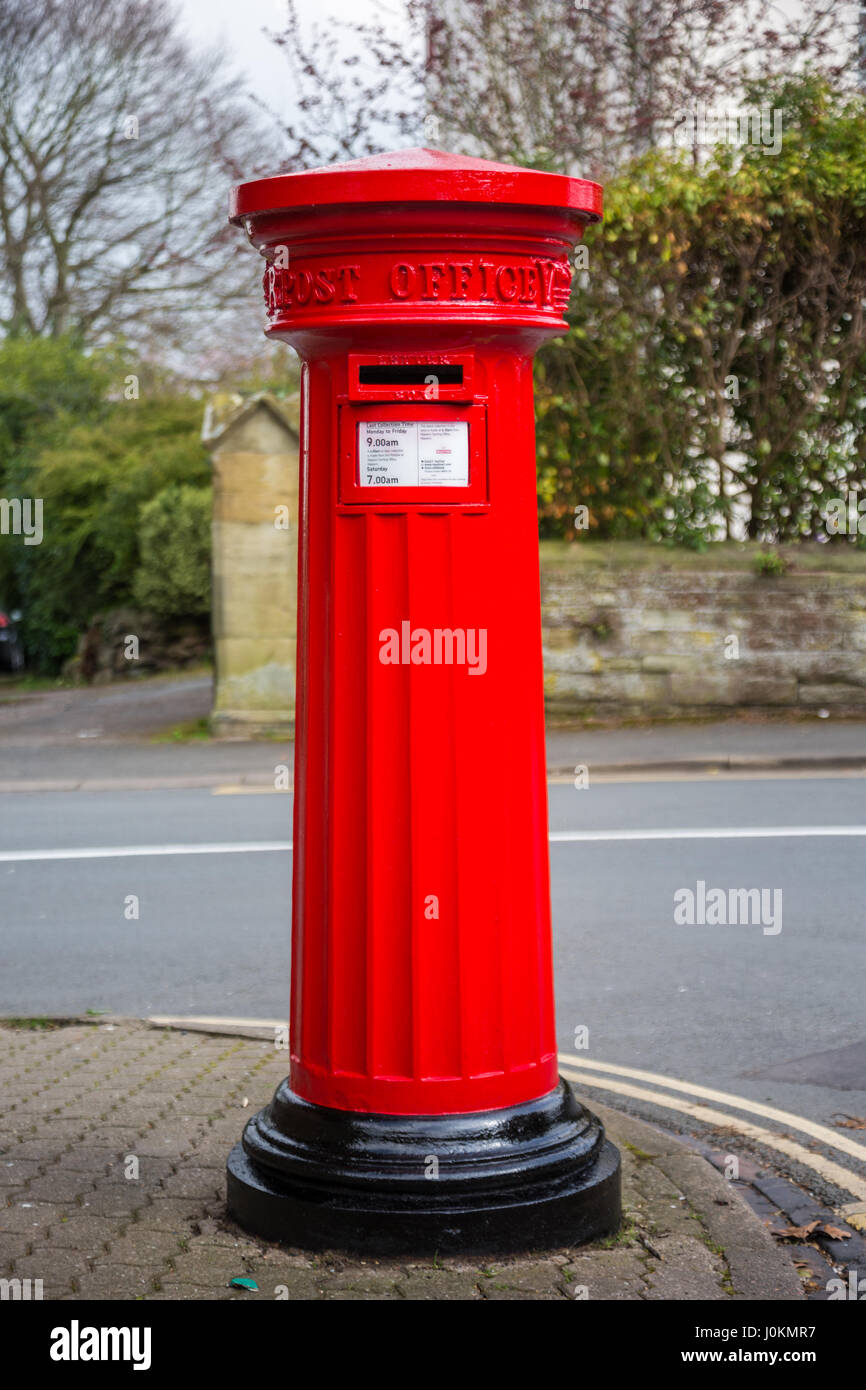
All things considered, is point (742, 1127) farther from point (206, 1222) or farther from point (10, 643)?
point (10, 643)

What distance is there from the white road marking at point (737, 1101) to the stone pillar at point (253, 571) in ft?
26.4

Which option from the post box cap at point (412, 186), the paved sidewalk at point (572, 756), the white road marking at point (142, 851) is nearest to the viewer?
the post box cap at point (412, 186)

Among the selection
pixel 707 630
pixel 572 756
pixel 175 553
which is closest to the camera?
pixel 572 756

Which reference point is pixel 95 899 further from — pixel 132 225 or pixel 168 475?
pixel 132 225

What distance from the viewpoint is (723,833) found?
866 centimetres

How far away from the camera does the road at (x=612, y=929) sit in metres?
5.39

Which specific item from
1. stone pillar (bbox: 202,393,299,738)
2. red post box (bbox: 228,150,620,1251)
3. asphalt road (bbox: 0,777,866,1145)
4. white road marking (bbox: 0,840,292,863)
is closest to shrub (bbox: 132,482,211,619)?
stone pillar (bbox: 202,393,299,738)

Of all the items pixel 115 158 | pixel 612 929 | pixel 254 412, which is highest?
pixel 115 158

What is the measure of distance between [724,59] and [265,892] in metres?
10.9

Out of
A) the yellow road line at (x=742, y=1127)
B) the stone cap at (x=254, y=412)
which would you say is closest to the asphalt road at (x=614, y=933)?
the yellow road line at (x=742, y=1127)

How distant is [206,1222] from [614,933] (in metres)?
3.36

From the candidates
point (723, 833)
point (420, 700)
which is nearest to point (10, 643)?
point (723, 833)

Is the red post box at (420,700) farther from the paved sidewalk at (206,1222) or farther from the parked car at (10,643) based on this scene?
the parked car at (10,643)

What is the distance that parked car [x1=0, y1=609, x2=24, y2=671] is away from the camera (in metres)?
23.8
